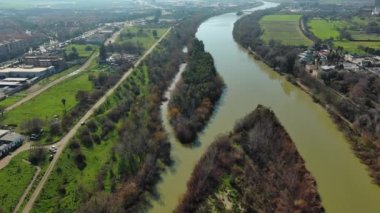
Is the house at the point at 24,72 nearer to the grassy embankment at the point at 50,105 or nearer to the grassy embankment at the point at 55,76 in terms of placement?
the grassy embankment at the point at 55,76

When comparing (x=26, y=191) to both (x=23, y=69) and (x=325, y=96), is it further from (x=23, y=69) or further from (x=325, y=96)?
(x=23, y=69)

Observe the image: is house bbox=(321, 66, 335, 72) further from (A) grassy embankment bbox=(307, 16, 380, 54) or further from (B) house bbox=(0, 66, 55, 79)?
(B) house bbox=(0, 66, 55, 79)

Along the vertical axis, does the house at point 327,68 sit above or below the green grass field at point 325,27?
above

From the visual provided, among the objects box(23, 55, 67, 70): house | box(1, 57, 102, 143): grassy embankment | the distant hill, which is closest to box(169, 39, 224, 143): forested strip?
box(1, 57, 102, 143): grassy embankment

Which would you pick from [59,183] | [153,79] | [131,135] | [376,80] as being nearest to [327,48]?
[376,80]

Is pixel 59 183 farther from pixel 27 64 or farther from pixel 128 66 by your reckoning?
pixel 27 64

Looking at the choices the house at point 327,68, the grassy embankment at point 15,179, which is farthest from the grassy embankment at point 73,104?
the house at point 327,68
